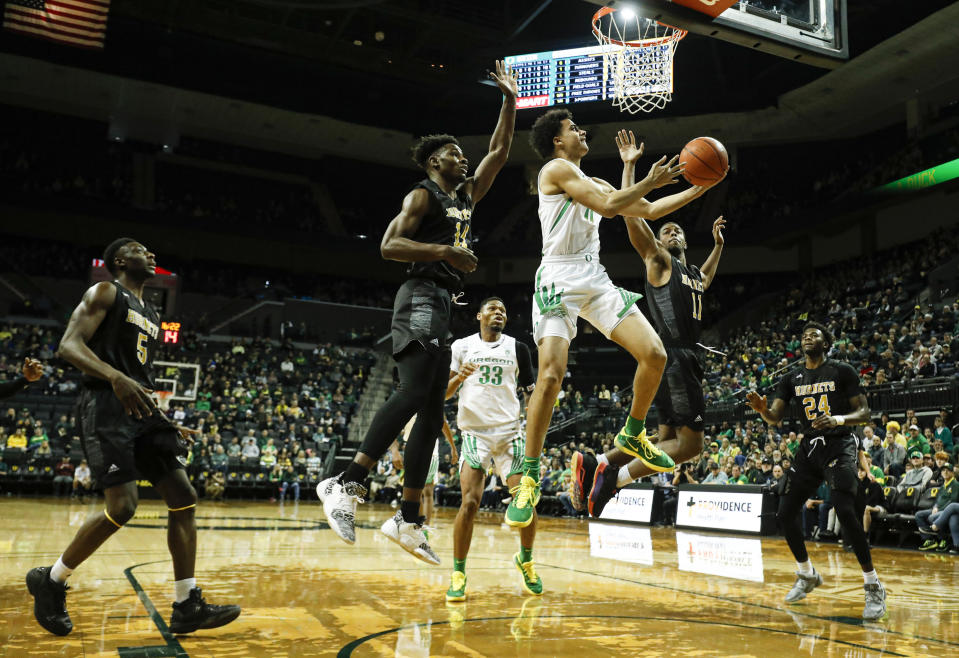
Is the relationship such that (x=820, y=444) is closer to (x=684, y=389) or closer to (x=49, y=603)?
(x=684, y=389)

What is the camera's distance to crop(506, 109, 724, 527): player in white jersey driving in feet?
15.1

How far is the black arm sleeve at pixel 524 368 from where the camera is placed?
6590mm

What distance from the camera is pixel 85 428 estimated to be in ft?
14.0

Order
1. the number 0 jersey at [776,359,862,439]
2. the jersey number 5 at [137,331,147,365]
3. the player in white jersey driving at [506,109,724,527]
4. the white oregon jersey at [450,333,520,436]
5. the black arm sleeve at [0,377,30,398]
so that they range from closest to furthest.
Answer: the jersey number 5 at [137,331,147,365] → the player in white jersey driving at [506,109,724,527] → the black arm sleeve at [0,377,30,398] → the number 0 jersey at [776,359,862,439] → the white oregon jersey at [450,333,520,436]

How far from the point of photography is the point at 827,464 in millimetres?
5949

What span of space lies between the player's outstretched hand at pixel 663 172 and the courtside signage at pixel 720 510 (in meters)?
9.29

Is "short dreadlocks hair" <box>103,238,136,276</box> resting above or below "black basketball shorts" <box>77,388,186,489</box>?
above

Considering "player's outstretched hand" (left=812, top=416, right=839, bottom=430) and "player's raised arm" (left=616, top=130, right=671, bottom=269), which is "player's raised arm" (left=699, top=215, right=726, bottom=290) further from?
"player's outstretched hand" (left=812, top=416, right=839, bottom=430)

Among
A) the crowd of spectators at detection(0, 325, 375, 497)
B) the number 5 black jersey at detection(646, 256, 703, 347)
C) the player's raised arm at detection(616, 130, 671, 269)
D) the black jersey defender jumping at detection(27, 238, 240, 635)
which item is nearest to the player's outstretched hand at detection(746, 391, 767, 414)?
the number 5 black jersey at detection(646, 256, 703, 347)

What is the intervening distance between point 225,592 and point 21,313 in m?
25.2

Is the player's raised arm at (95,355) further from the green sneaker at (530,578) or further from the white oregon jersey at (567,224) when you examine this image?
the green sneaker at (530,578)

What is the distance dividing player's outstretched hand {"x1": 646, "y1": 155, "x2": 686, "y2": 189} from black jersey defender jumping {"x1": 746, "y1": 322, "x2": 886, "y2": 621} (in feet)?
7.64

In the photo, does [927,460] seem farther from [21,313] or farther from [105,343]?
[21,313]

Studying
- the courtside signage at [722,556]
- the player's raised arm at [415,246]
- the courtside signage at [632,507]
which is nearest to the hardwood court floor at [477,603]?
the courtside signage at [722,556]
